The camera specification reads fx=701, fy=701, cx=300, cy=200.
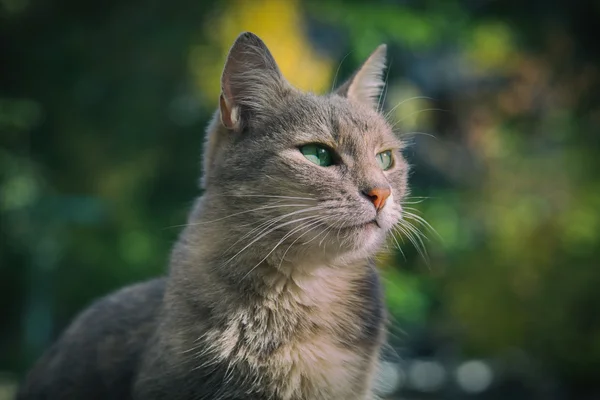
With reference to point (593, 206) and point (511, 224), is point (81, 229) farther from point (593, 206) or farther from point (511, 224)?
point (593, 206)

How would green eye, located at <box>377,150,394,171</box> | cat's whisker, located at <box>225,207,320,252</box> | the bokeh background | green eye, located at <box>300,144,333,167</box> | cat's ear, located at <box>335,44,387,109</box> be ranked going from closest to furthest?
cat's whisker, located at <box>225,207,320,252</box> → green eye, located at <box>300,144,333,167</box> → green eye, located at <box>377,150,394,171</box> → cat's ear, located at <box>335,44,387,109</box> → the bokeh background

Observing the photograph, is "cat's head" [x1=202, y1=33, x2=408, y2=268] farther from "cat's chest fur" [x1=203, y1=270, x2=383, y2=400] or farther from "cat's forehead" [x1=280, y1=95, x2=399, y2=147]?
"cat's chest fur" [x1=203, y1=270, x2=383, y2=400]

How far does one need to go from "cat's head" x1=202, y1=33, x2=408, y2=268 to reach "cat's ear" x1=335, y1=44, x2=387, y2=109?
190mm

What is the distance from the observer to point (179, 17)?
13.5 ft

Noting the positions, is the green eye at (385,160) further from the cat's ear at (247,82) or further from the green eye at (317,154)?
the cat's ear at (247,82)

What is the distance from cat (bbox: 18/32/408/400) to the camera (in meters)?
1.63

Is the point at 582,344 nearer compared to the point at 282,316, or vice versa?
the point at 282,316

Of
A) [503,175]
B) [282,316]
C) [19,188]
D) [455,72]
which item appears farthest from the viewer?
[455,72]

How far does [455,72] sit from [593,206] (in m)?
1.78

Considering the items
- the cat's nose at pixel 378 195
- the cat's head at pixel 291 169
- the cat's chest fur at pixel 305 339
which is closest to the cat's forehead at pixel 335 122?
the cat's head at pixel 291 169

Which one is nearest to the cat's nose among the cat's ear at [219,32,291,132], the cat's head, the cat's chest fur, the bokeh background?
the cat's head

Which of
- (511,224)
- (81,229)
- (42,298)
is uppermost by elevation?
(511,224)

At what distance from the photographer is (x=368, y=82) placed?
6.99 ft

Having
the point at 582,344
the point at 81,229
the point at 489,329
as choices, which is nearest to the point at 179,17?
the point at 81,229
